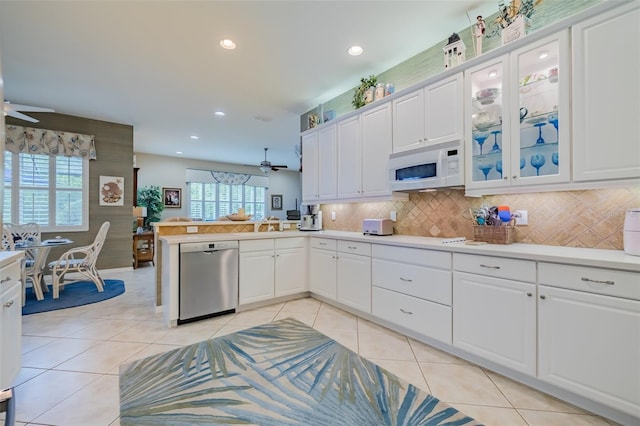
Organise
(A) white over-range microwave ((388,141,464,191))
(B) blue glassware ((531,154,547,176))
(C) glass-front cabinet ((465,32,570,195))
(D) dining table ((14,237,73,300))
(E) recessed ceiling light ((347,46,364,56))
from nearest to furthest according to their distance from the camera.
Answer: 1. (C) glass-front cabinet ((465,32,570,195))
2. (B) blue glassware ((531,154,547,176))
3. (A) white over-range microwave ((388,141,464,191))
4. (E) recessed ceiling light ((347,46,364,56))
5. (D) dining table ((14,237,73,300))

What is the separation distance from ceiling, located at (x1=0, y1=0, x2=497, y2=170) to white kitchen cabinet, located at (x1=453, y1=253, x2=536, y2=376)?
2285 mm

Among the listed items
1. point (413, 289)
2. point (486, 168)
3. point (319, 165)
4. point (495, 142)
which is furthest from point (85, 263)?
point (495, 142)

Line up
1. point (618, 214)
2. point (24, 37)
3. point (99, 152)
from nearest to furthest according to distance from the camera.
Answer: point (618, 214)
point (24, 37)
point (99, 152)

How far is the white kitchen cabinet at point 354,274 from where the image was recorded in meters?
3.07

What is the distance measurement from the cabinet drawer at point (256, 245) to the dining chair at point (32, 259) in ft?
9.95

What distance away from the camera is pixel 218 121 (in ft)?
18.6

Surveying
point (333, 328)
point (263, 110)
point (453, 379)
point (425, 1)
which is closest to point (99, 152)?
point (263, 110)

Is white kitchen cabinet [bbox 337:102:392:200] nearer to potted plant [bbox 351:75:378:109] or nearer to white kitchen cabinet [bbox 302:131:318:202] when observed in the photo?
potted plant [bbox 351:75:378:109]

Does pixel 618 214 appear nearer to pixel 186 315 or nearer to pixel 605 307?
pixel 605 307

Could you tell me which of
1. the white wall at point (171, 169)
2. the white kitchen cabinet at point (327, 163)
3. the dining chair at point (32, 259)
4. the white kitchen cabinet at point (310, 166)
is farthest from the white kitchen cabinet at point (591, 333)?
the white wall at point (171, 169)

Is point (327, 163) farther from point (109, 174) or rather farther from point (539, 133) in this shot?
point (109, 174)

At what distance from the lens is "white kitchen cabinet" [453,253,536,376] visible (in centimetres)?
187

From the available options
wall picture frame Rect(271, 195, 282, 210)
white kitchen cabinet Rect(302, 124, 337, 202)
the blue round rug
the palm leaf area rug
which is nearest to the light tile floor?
the palm leaf area rug

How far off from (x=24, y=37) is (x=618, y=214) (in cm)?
551
